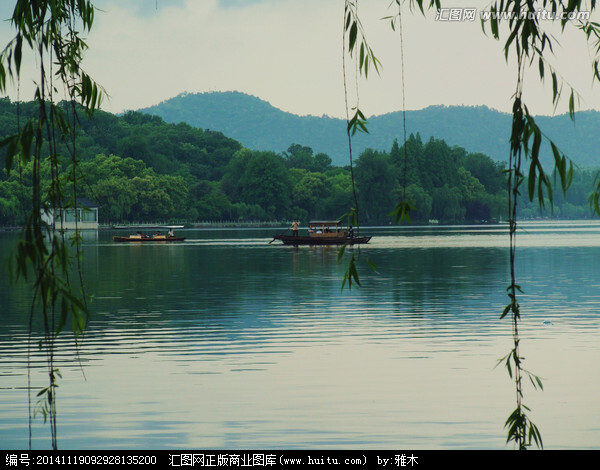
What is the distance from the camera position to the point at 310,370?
50.0 ft

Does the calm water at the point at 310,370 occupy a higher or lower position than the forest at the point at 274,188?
lower

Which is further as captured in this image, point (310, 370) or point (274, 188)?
point (274, 188)

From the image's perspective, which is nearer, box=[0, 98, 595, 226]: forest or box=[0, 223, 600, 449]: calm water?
box=[0, 223, 600, 449]: calm water

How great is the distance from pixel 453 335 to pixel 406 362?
3729mm

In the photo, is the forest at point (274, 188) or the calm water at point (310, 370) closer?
the calm water at point (310, 370)

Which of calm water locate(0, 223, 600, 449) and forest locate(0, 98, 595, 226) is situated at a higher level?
forest locate(0, 98, 595, 226)

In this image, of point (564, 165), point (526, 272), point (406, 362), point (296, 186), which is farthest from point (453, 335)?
point (296, 186)

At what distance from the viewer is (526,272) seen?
41.5m

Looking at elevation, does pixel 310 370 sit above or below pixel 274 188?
below

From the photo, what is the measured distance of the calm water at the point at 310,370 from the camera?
11.0m

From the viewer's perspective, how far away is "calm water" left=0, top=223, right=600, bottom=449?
432 inches

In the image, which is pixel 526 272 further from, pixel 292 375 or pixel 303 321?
pixel 292 375

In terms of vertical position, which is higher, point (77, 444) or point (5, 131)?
point (5, 131)
